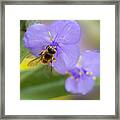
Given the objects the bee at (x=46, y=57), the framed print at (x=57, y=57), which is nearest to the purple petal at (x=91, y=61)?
the framed print at (x=57, y=57)

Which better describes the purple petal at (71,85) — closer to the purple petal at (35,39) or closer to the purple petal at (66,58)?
the purple petal at (66,58)

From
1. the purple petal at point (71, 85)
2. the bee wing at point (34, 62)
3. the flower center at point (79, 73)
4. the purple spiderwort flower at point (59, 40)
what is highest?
the purple spiderwort flower at point (59, 40)

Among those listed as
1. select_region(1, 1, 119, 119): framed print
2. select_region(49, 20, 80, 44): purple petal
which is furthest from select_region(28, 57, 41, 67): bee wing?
select_region(49, 20, 80, 44): purple petal

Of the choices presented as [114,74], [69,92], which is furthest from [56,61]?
[114,74]

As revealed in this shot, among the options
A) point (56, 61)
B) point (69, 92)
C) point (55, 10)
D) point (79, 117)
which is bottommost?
point (79, 117)

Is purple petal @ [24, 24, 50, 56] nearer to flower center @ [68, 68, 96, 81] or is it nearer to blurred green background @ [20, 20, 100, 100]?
blurred green background @ [20, 20, 100, 100]

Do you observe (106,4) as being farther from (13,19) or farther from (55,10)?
(13,19)
